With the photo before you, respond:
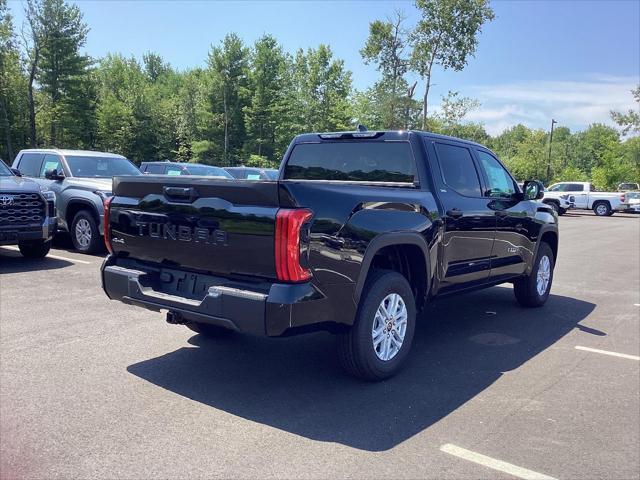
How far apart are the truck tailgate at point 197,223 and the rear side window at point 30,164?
778cm

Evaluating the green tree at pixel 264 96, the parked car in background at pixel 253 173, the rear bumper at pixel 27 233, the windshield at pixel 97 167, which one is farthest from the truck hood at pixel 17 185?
the green tree at pixel 264 96

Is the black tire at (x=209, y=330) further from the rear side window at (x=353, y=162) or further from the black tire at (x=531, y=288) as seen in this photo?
the black tire at (x=531, y=288)

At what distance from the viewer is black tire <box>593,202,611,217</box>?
3259 centimetres

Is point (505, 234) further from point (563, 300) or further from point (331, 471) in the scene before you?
point (331, 471)

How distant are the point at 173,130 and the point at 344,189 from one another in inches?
2079

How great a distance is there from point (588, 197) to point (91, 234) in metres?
31.4

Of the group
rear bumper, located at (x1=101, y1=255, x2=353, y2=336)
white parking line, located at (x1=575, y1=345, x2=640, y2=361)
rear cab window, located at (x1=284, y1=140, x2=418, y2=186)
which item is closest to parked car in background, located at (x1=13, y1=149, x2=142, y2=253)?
rear cab window, located at (x1=284, y1=140, x2=418, y2=186)

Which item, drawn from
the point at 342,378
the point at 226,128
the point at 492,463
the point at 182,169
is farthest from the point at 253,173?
the point at 226,128

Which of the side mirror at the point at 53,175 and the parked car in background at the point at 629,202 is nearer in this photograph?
the side mirror at the point at 53,175

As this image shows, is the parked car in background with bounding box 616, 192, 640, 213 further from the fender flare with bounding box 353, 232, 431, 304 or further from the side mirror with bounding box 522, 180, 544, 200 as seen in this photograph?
the fender flare with bounding box 353, 232, 431, 304

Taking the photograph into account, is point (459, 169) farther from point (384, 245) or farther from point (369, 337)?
point (369, 337)

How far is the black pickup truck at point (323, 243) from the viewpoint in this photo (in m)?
3.50

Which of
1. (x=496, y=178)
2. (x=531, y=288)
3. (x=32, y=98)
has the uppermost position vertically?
(x=32, y=98)

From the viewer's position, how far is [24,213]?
8.68 metres
